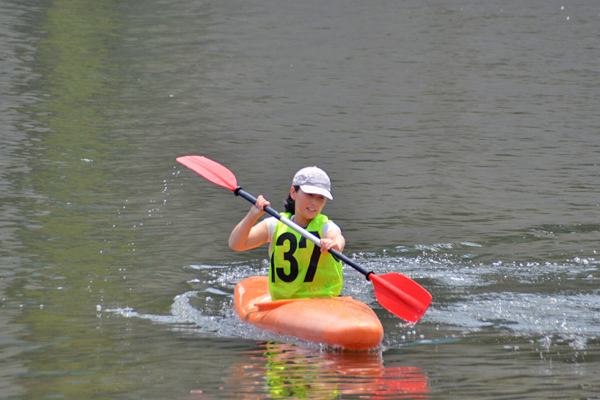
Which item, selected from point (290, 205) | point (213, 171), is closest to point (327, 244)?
point (290, 205)

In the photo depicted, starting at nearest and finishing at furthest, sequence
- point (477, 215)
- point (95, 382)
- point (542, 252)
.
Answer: point (95, 382) < point (542, 252) < point (477, 215)

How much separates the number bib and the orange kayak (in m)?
0.14

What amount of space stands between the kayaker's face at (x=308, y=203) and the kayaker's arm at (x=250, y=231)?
217 mm

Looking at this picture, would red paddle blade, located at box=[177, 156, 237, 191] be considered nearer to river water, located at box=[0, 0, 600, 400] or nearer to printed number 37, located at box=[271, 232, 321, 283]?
river water, located at box=[0, 0, 600, 400]

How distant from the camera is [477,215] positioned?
353 inches

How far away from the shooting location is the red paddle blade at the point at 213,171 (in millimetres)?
6465

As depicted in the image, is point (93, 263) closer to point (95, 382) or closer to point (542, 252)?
point (95, 382)

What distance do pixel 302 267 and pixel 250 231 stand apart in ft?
1.51

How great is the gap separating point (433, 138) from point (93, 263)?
7.83 m

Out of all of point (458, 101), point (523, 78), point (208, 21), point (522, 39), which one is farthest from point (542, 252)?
point (208, 21)

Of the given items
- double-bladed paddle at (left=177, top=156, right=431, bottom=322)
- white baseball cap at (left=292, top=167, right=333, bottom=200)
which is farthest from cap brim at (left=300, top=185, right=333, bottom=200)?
double-bladed paddle at (left=177, top=156, right=431, bottom=322)

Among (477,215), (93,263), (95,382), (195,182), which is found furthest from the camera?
(195,182)

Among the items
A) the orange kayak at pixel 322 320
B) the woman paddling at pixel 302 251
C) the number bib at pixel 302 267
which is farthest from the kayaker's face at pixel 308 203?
the orange kayak at pixel 322 320

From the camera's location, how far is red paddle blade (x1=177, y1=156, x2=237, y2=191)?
6465 millimetres
